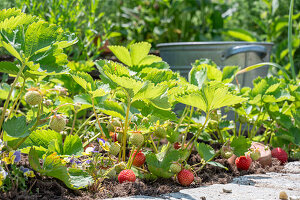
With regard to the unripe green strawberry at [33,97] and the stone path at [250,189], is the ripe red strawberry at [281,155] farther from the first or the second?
the unripe green strawberry at [33,97]

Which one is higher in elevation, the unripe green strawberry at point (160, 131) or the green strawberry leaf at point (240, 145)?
the unripe green strawberry at point (160, 131)

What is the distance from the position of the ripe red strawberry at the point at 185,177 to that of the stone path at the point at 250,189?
32 millimetres

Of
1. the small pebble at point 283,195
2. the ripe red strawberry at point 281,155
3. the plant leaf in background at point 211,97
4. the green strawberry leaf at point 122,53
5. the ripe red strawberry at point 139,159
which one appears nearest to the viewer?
the small pebble at point 283,195

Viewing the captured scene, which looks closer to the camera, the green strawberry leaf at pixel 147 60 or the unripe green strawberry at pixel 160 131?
the unripe green strawberry at pixel 160 131

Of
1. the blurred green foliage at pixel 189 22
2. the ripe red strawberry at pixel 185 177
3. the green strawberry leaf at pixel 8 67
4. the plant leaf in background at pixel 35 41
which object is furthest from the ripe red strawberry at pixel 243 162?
the blurred green foliage at pixel 189 22

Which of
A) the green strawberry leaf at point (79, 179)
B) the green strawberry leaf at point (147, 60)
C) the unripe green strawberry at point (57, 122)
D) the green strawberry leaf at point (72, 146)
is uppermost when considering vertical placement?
the green strawberry leaf at point (147, 60)

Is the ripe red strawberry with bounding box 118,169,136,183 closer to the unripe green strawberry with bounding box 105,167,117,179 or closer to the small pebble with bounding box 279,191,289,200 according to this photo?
the unripe green strawberry with bounding box 105,167,117,179

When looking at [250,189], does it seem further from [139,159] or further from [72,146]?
→ [72,146]

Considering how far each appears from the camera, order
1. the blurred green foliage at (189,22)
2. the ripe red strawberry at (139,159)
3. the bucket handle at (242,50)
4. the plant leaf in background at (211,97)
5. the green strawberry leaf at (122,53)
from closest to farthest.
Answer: the plant leaf in background at (211,97) < the ripe red strawberry at (139,159) < the green strawberry leaf at (122,53) < the bucket handle at (242,50) < the blurred green foliage at (189,22)

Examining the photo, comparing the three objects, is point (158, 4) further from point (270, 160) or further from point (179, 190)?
point (179, 190)

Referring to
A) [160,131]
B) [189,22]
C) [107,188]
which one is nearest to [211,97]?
[160,131]

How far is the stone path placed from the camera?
116 centimetres

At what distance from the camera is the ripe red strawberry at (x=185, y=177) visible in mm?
1277

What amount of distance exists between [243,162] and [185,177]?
0.37m
